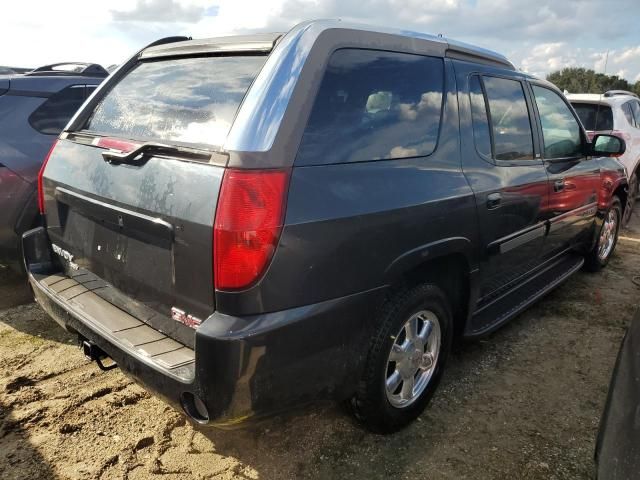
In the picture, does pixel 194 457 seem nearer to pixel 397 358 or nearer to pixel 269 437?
pixel 269 437

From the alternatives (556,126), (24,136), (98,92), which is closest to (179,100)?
(98,92)

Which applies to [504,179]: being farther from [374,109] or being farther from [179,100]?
[179,100]

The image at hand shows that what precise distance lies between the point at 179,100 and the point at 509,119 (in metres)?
2.00

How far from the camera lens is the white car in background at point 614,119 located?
6961mm

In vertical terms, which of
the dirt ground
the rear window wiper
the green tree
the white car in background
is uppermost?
the green tree

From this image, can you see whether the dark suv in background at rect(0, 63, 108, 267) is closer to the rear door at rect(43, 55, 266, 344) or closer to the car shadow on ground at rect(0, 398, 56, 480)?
the rear door at rect(43, 55, 266, 344)

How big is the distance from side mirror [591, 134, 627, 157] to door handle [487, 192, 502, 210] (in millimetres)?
1815

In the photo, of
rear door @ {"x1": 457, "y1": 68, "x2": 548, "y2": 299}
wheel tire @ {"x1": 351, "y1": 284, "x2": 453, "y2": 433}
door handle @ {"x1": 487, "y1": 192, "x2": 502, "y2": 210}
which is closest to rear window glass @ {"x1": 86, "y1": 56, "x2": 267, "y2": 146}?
wheel tire @ {"x1": 351, "y1": 284, "x2": 453, "y2": 433}

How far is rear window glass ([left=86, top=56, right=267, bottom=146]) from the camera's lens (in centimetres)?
210

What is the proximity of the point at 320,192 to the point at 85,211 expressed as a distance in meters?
1.20

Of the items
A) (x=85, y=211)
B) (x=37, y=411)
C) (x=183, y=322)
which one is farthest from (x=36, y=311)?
(x=183, y=322)

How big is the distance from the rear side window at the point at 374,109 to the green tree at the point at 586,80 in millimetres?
47455

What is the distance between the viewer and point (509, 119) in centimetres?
321

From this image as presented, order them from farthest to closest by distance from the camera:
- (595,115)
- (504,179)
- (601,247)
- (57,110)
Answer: (595,115), (601,247), (57,110), (504,179)
